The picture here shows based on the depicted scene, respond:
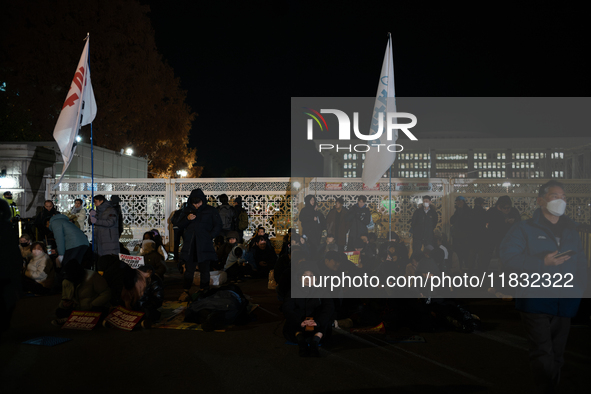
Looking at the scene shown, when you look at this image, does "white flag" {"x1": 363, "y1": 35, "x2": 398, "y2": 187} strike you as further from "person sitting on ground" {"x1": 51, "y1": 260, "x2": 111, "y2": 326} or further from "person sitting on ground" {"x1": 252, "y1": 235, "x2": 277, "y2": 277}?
"person sitting on ground" {"x1": 51, "y1": 260, "x2": 111, "y2": 326}

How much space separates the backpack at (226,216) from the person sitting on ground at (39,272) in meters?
Result: 4.30

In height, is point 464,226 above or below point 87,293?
above

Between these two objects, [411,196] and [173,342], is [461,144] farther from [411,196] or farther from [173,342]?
[173,342]

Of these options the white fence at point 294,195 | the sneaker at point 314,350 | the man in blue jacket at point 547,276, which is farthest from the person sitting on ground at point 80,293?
the white fence at point 294,195

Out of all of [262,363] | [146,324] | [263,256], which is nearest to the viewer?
[262,363]

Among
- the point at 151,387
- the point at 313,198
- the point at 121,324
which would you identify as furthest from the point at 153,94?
the point at 151,387

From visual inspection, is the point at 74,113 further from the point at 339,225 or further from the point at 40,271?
the point at 339,225

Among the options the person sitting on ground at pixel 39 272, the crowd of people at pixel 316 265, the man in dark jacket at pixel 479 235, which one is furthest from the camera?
the man in dark jacket at pixel 479 235

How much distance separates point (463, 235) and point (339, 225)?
3225 mm

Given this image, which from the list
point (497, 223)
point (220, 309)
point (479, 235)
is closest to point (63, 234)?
point (220, 309)

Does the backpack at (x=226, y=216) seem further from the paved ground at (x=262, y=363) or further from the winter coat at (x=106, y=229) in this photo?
the paved ground at (x=262, y=363)

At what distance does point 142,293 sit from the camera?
6.21 metres

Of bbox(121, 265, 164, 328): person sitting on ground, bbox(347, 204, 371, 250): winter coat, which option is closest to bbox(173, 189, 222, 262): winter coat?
bbox(121, 265, 164, 328): person sitting on ground

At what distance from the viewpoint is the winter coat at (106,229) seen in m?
8.66
